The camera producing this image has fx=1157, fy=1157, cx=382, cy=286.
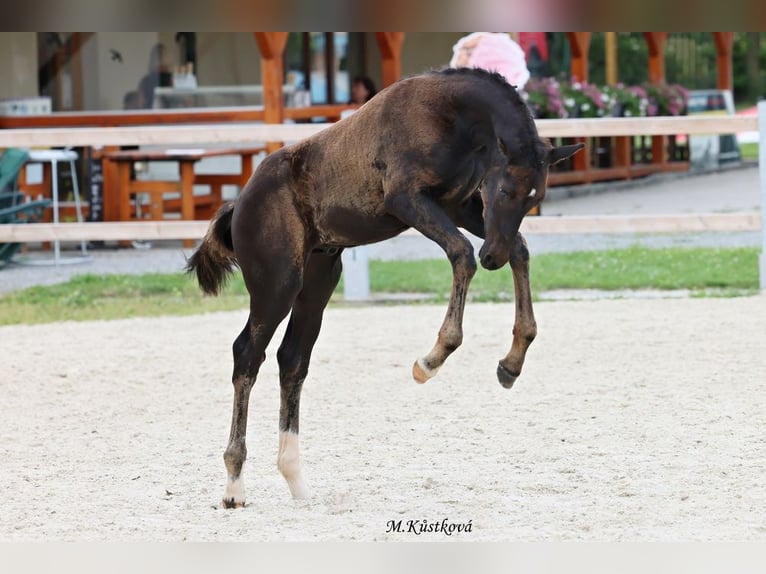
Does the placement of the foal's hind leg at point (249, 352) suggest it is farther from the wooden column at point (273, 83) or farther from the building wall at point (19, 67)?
the building wall at point (19, 67)

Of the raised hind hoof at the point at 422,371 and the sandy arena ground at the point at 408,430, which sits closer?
the raised hind hoof at the point at 422,371

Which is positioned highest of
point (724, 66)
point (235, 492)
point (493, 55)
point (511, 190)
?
point (724, 66)

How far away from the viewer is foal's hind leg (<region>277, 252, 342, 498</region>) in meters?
4.10

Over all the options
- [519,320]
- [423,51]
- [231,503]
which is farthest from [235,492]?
[423,51]

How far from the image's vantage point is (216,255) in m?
4.23

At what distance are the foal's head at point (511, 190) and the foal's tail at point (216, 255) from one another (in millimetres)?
1187

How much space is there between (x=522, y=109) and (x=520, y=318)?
2.02ft

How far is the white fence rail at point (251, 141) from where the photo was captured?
8812 millimetres

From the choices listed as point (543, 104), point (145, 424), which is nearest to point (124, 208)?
point (543, 104)

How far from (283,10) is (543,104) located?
44.3 ft

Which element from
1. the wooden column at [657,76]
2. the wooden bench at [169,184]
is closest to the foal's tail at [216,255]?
the wooden bench at [169,184]

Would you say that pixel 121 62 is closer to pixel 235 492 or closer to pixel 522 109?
pixel 235 492

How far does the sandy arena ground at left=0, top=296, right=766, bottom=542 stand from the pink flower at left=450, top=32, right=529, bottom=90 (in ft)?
6.04

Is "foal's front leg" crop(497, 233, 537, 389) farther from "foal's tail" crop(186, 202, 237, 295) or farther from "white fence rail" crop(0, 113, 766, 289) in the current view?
"white fence rail" crop(0, 113, 766, 289)
